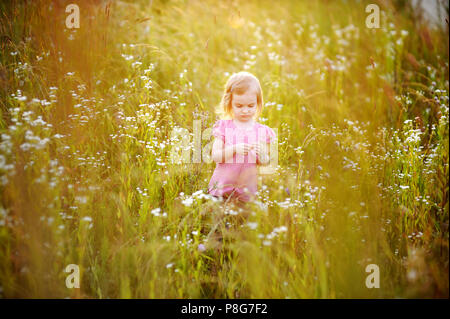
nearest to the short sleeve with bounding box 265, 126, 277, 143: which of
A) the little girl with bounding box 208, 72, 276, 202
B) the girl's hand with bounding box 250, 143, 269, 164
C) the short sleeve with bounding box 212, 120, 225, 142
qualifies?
the little girl with bounding box 208, 72, 276, 202

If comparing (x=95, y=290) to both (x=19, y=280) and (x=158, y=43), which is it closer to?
(x=19, y=280)

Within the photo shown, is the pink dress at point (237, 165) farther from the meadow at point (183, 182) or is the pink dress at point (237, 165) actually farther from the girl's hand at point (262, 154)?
the meadow at point (183, 182)

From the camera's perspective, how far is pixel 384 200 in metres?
2.88

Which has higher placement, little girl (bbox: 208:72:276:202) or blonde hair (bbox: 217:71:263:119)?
blonde hair (bbox: 217:71:263:119)

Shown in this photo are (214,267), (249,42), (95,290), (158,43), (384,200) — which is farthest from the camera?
(249,42)

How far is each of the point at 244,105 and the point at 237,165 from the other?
0.50 metres

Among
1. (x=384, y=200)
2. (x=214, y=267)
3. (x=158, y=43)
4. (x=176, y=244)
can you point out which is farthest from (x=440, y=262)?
(x=158, y=43)

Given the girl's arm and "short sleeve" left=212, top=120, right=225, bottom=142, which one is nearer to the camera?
the girl's arm

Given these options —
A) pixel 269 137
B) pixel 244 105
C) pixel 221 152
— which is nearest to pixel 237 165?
pixel 221 152

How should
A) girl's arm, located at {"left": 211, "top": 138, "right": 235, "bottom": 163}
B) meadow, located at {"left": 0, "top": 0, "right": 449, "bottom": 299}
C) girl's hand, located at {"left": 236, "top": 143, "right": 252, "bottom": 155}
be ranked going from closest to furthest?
meadow, located at {"left": 0, "top": 0, "right": 449, "bottom": 299}
girl's hand, located at {"left": 236, "top": 143, "right": 252, "bottom": 155}
girl's arm, located at {"left": 211, "top": 138, "right": 235, "bottom": 163}

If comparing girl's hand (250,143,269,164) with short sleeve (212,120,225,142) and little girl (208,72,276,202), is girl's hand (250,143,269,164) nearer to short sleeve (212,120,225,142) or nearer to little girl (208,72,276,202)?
little girl (208,72,276,202)

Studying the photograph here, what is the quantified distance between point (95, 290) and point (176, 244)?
0.59 metres

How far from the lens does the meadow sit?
2.12m

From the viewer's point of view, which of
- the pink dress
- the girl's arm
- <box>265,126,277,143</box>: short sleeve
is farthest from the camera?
<box>265,126,277,143</box>: short sleeve
